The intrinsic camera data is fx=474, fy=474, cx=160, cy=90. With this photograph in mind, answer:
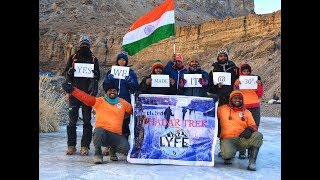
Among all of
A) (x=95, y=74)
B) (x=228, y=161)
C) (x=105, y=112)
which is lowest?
(x=228, y=161)

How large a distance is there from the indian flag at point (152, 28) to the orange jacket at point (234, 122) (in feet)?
7.01

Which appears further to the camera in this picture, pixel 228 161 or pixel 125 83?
pixel 125 83

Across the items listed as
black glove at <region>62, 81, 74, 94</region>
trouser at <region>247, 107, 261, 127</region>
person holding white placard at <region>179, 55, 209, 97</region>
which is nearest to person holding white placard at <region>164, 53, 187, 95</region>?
person holding white placard at <region>179, 55, 209, 97</region>

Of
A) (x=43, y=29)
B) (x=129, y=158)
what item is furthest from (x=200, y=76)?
(x=43, y=29)

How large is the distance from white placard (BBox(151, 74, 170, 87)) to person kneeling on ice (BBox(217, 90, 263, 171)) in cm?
98

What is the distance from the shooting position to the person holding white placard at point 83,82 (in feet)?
24.0

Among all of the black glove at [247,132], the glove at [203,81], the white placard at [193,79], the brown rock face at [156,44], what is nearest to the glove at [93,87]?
the white placard at [193,79]

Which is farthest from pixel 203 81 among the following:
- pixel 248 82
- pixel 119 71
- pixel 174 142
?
pixel 119 71

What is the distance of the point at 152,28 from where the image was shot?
8344 mm

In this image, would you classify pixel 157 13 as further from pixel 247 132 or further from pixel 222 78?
pixel 247 132

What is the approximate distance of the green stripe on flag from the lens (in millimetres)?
8336

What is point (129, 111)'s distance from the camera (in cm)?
713

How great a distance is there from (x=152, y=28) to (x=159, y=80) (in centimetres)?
141

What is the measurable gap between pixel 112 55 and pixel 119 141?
57909mm
